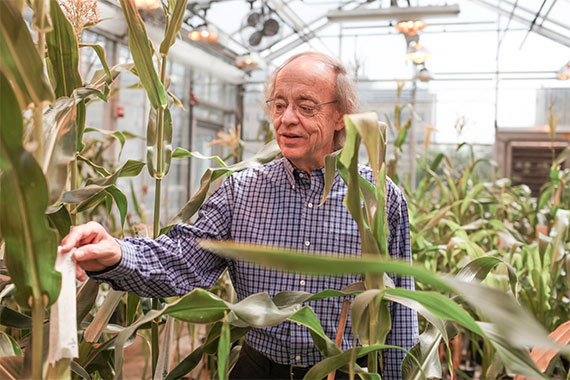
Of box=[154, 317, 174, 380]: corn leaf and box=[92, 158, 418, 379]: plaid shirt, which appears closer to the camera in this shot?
box=[154, 317, 174, 380]: corn leaf

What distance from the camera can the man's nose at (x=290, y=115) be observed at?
917 mm

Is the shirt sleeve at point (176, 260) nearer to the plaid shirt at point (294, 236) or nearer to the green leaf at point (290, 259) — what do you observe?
the plaid shirt at point (294, 236)

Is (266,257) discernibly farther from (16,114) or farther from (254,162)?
(254,162)

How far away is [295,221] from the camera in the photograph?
3.29ft

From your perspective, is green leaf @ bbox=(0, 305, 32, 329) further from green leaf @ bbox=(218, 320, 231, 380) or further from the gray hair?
the gray hair

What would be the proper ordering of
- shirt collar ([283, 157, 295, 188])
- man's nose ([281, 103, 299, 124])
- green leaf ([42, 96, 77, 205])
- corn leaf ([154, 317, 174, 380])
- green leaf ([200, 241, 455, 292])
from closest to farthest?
green leaf ([200, 241, 455, 292])
green leaf ([42, 96, 77, 205])
corn leaf ([154, 317, 174, 380])
man's nose ([281, 103, 299, 124])
shirt collar ([283, 157, 295, 188])

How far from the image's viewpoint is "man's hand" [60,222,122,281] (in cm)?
57

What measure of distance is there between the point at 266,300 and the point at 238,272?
42 cm

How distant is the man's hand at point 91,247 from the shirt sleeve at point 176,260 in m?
0.02

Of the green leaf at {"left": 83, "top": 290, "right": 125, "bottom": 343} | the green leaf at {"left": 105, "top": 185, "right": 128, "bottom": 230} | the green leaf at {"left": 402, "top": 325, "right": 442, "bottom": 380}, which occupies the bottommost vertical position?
the green leaf at {"left": 402, "top": 325, "right": 442, "bottom": 380}

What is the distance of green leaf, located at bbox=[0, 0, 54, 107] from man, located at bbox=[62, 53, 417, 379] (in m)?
0.40

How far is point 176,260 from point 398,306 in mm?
416

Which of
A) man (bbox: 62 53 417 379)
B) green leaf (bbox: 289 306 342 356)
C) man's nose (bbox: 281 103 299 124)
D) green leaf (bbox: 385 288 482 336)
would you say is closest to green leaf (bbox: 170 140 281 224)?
man (bbox: 62 53 417 379)

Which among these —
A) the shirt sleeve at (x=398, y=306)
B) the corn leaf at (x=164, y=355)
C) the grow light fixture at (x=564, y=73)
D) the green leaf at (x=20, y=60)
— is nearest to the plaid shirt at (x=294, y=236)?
the shirt sleeve at (x=398, y=306)
